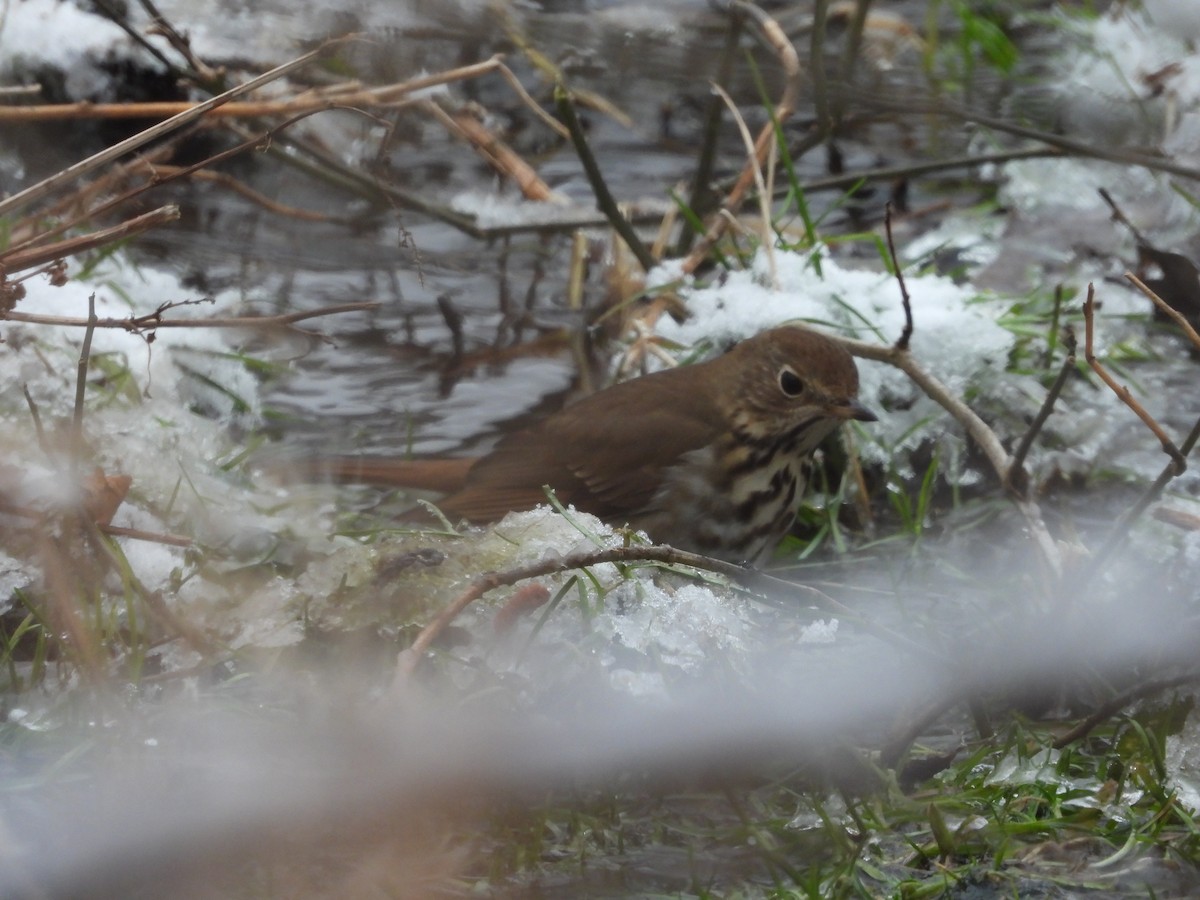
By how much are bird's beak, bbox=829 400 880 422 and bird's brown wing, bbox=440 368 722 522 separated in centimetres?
29

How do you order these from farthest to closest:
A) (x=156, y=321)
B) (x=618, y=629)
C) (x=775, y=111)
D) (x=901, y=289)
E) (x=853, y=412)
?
(x=775, y=111), (x=853, y=412), (x=901, y=289), (x=156, y=321), (x=618, y=629)

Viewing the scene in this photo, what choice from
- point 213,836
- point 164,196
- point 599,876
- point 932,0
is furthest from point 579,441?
point 932,0

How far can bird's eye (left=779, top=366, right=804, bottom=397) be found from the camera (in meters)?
3.31

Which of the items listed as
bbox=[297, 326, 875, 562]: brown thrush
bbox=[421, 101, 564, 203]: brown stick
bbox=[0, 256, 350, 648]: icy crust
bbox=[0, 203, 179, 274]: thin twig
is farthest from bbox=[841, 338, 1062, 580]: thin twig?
bbox=[421, 101, 564, 203]: brown stick

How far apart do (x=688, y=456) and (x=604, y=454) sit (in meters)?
0.20

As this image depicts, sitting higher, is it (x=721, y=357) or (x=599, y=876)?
(x=721, y=357)

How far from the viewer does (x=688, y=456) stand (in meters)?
3.38

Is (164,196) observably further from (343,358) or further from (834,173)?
(834,173)

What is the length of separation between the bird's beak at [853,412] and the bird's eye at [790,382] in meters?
0.09

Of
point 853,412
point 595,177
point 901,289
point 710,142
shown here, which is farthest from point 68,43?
point 901,289

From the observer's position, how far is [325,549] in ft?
9.47

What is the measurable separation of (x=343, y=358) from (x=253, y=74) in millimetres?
1212

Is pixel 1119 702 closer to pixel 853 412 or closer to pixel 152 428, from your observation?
pixel 853 412

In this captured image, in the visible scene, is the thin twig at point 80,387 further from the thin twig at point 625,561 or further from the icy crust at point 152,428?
the thin twig at point 625,561
